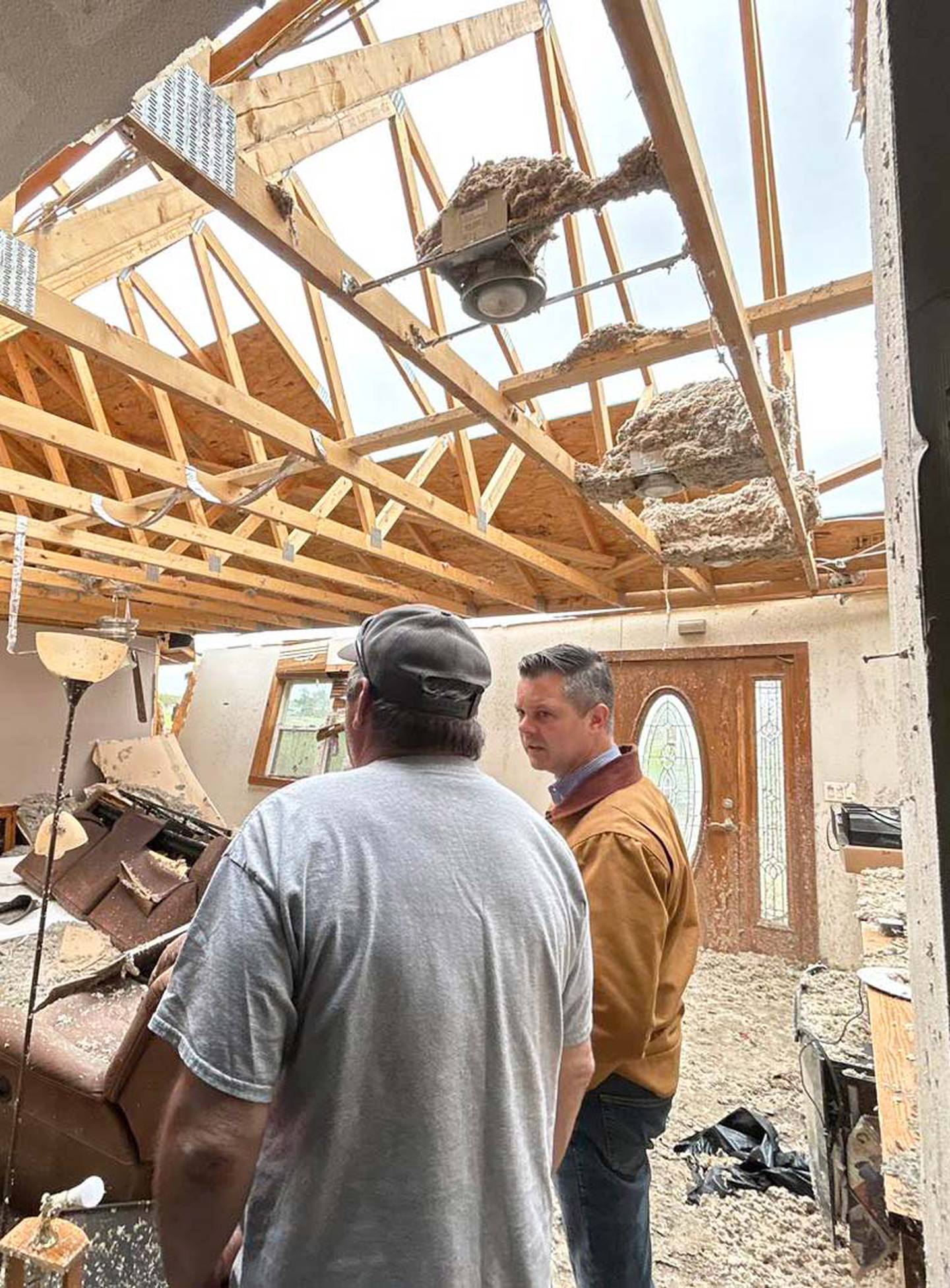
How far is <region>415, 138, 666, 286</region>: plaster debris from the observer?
132 cm

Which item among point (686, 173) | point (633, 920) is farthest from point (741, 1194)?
point (686, 173)

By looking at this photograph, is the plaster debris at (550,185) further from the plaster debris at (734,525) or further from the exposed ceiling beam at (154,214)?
the plaster debris at (734,525)

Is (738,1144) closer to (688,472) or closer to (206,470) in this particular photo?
(688,472)

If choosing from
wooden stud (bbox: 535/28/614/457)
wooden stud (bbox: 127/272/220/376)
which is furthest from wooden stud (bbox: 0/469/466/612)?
wooden stud (bbox: 535/28/614/457)

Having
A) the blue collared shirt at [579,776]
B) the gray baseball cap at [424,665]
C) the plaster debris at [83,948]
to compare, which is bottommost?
the plaster debris at [83,948]

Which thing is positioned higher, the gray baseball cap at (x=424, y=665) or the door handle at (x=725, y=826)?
the gray baseball cap at (x=424, y=665)

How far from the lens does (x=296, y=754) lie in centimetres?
733

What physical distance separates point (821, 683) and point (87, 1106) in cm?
443

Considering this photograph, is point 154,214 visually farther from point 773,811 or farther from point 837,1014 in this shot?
point 773,811

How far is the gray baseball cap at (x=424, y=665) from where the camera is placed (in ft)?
3.13

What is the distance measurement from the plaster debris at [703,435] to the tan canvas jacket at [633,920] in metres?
1.22

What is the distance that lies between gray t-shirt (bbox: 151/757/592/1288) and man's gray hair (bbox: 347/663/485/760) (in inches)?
3.8

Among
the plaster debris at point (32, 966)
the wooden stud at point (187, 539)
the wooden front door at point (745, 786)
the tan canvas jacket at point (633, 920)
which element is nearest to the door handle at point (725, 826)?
the wooden front door at point (745, 786)

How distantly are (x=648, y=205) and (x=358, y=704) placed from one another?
251 cm
